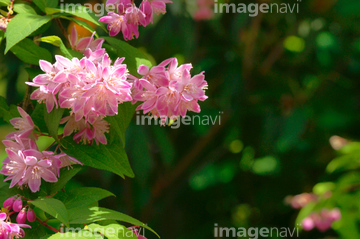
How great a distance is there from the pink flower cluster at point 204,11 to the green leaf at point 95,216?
1560 millimetres

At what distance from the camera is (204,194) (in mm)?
2287

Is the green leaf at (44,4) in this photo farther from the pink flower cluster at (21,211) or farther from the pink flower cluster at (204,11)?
the pink flower cluster at (204,11)

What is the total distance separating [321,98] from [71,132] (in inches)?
68.5

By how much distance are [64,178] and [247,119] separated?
1.63 meters

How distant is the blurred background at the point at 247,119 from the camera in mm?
1934

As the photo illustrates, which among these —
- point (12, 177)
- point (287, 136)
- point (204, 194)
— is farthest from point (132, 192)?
point (12, 177)

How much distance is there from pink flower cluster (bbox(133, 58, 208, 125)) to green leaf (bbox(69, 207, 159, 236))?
0.17 metres

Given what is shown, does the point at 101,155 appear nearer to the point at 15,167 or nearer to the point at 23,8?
the point at 15,167

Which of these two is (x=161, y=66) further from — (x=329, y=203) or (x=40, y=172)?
(x=329, y=203)

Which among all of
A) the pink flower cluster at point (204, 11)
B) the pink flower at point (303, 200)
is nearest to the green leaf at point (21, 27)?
the pink flower cluster at point (204, 11)

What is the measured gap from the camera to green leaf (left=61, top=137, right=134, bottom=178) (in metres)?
0.62

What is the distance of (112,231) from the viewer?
58 centimetres

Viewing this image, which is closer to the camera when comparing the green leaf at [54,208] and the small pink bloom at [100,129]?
the green leaf at [54,208]

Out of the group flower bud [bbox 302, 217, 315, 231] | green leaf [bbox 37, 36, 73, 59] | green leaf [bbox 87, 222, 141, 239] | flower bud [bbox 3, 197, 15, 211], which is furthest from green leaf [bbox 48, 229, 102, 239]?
flower bud [bbox 302, 217, 315, 231]
